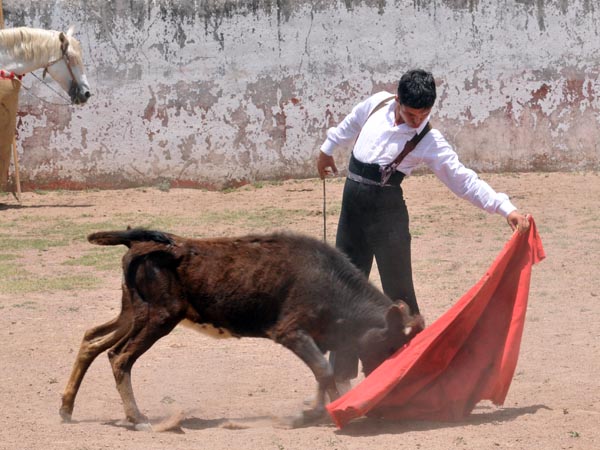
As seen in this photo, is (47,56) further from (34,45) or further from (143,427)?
(143,427)

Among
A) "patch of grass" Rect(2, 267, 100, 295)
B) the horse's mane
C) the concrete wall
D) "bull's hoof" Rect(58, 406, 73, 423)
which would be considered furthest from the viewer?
the concrete wall

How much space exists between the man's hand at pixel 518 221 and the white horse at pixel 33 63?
407 inches

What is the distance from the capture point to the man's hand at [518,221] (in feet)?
19.9

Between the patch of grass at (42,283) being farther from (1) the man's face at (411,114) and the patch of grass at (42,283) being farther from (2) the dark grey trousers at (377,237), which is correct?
(1) the man's face at (411,114)

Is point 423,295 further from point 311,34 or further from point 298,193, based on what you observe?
point 311,34

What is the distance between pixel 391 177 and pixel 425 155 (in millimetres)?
262

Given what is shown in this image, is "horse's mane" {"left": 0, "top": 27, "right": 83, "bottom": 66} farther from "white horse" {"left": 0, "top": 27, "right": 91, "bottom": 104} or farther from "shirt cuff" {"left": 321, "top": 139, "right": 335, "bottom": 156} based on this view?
"shirt cuff" {"left": 321, "top": 139, "right": 335, "bottom": 156}

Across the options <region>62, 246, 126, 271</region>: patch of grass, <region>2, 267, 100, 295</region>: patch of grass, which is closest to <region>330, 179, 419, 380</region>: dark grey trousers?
<region>2, 267, 100, 295</region>: patch of grass

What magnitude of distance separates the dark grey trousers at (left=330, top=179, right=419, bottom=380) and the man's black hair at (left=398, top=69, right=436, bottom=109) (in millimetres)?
603

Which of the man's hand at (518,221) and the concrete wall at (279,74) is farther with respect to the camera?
the concrete wall at (279,74)

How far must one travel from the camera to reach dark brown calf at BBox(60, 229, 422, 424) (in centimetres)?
623

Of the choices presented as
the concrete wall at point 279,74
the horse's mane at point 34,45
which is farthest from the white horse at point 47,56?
the concrete wall at point 279,74

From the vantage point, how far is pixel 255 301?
20.6 ft

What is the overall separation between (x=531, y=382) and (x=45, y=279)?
18.3 feet
